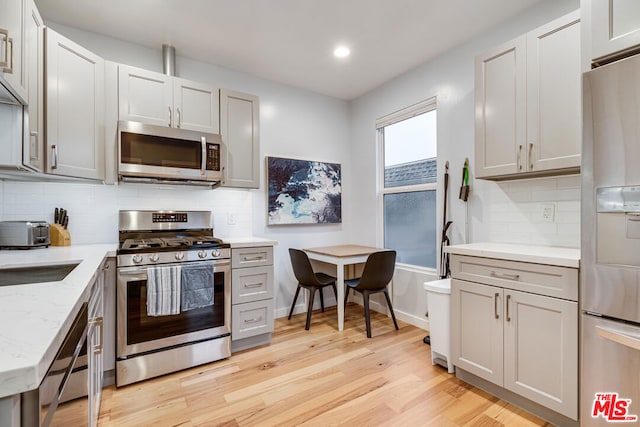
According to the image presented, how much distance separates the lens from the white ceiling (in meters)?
2.22

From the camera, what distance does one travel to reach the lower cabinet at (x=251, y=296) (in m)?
2.56

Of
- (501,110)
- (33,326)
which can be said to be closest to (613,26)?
(501,110)

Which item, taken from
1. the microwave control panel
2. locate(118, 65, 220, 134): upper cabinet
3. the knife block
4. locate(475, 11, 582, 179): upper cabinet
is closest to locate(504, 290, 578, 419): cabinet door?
locate(475, 11, 582, 179): upper cabinet

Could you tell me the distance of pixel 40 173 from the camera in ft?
6.22

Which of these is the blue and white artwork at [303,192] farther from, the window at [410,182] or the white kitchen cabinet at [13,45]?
the white kitchen cabinet at [13,45]

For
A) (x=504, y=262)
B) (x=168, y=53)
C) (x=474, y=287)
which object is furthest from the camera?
(x=168, y=53)

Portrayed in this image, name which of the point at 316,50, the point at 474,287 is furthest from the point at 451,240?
the point at 316,50

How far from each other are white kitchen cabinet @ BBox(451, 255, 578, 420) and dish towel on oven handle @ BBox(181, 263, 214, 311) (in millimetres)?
1812

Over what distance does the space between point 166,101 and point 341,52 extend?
1617 mm

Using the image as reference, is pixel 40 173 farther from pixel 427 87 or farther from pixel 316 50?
pixel 427 87

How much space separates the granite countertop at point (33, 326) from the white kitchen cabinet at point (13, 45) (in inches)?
40.0

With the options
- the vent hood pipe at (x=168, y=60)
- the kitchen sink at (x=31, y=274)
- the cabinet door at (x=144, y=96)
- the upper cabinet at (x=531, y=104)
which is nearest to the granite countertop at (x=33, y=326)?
the kitchen sink at (x=31, y=274)

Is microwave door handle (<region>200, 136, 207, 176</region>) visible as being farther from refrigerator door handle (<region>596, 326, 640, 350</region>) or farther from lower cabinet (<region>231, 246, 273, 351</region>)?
refrigerator door handle (<region>596, 326, 640, 350</region>)

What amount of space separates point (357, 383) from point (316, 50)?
280cm
